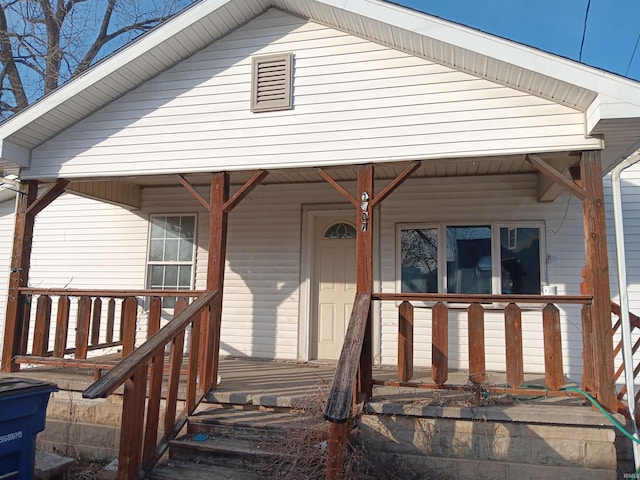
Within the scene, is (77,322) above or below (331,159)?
below

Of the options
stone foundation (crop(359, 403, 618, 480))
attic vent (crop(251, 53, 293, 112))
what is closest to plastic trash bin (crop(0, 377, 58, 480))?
stone foundation (crop(359, 403, 618, 480))

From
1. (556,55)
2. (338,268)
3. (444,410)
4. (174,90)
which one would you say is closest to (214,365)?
(444,410)

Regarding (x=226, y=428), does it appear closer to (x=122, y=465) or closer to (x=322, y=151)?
(x=122, y=465)

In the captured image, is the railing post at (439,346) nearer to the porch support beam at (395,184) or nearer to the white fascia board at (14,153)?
the porch support beam at (395,184)

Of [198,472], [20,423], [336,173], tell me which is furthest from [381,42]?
[20,423]

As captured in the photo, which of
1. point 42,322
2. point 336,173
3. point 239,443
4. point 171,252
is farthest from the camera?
point 171,252

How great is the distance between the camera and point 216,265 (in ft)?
16.5

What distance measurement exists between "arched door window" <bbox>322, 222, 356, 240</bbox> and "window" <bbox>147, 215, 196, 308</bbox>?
2.19 metres

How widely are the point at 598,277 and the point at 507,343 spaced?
99cm

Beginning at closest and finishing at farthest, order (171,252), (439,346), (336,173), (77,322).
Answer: (439,346)
(77,322)
(336,173)
(171,252)

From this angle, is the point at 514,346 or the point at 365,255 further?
the point at 365,255

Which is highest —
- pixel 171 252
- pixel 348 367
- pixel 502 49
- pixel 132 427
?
pixel 502 49

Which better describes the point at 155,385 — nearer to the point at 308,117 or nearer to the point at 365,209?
the point at 365,209

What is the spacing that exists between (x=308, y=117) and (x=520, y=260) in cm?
350
